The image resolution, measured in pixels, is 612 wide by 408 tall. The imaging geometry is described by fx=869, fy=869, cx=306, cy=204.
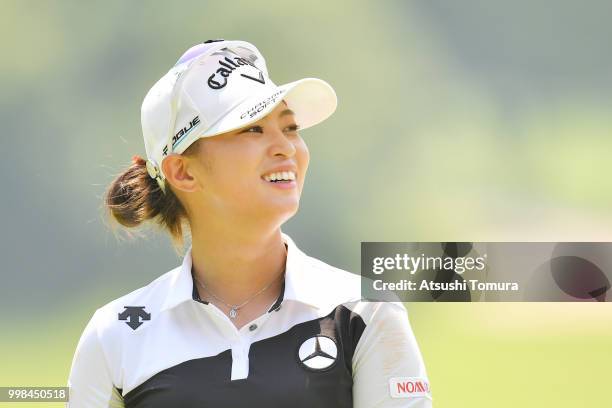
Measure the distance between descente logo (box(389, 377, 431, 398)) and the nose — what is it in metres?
0.44

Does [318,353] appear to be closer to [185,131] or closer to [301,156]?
[301,156]

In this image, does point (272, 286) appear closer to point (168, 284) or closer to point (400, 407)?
point (168, 284)

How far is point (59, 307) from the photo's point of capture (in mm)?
2834

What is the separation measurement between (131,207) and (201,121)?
0.96 ft

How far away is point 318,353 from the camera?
146cm

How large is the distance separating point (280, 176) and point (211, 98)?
0.20 metres

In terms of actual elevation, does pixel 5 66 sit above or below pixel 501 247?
above

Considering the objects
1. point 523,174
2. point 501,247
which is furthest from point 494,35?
point 501,247

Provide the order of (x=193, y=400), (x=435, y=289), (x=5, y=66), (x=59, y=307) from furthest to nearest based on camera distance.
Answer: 1. (x=5, y=66)
2. (x=59, y=307)
3. (x=435, y=289)
4. (x=193, y=400)

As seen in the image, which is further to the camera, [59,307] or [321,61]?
[321,61]

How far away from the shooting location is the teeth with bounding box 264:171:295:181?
5.11 ft

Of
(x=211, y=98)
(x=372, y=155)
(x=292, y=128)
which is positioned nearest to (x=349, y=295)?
(x=292, y=128)
